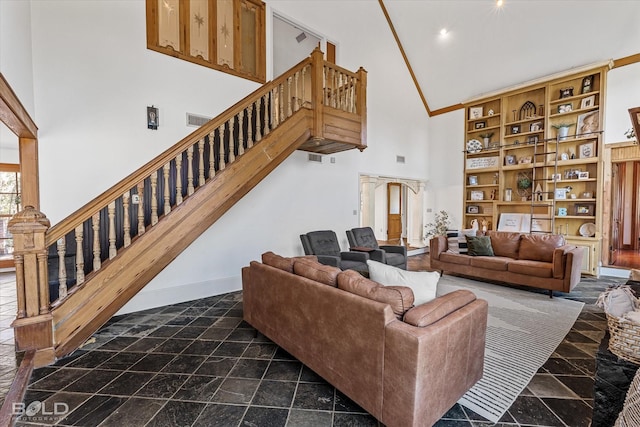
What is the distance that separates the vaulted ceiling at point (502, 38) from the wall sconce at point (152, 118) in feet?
18.2

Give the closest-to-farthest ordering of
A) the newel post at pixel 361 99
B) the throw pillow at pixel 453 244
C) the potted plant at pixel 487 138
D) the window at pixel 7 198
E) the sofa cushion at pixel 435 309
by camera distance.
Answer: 1. the sofa cushion at pixel 435 309
2. the newel post at pixel 361 99
3. the throw pillow at pixel 453 244
4. the window at pixel 7 198
5. the potted plant at pixel 487 138

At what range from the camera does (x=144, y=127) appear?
368 cm

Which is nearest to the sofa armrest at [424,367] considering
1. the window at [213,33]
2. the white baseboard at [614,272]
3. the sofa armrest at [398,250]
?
the sofa armrest at [398,250]

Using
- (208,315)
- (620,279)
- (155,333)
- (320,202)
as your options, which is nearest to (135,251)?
(155,333)

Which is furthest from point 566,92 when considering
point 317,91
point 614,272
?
point 317,91

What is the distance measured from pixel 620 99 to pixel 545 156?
4.53 ft

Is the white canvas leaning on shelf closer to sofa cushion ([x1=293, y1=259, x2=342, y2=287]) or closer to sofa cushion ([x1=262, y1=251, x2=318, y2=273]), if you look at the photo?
sofa cushion ([x1=262, y1=251, x2=318, y2=273])

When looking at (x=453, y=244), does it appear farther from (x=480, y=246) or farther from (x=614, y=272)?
(x=614, y=272)

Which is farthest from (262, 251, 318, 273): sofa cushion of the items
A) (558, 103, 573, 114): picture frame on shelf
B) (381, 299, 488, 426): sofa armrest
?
(558, 103, 573, 114): picture frame on shelf

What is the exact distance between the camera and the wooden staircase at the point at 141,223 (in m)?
2.29

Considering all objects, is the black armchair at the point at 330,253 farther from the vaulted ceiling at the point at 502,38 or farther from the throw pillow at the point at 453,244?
the vaulted ceiling at the point at 502,38

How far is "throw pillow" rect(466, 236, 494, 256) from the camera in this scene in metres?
4.88

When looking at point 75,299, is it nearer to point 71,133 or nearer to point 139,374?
point 139,374

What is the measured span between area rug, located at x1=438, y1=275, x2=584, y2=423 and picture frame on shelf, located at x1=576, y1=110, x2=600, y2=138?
3538mm
